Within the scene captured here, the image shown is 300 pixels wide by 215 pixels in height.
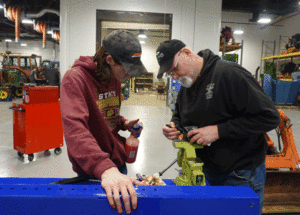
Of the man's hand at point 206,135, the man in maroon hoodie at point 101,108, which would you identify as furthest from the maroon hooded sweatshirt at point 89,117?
the man's hand at point 206,135

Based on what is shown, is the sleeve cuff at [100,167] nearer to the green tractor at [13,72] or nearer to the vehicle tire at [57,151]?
the vehicle tire at [57,151]

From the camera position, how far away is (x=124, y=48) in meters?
1.03

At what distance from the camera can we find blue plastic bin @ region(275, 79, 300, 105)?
9188 mm

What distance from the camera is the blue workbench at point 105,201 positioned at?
681 millimetres

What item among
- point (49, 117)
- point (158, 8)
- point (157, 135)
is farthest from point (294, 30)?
point (49, 117)

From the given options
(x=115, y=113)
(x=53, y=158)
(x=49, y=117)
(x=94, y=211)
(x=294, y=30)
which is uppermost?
(x=294, y=30)

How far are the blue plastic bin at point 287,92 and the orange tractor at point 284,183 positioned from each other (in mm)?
7972

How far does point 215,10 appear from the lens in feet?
21.6

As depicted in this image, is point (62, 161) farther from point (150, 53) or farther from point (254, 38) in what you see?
point (150, 53)

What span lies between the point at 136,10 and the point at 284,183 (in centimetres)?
585

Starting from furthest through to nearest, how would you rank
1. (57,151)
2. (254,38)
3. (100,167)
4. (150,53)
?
(150,53), (254,38), (57,151), (100,167)

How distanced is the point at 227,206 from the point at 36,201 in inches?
23.5

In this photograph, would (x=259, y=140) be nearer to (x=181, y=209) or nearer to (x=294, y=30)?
(x=181, y=209)

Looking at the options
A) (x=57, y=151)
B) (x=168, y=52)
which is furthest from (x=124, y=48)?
(x=57, y=151)
